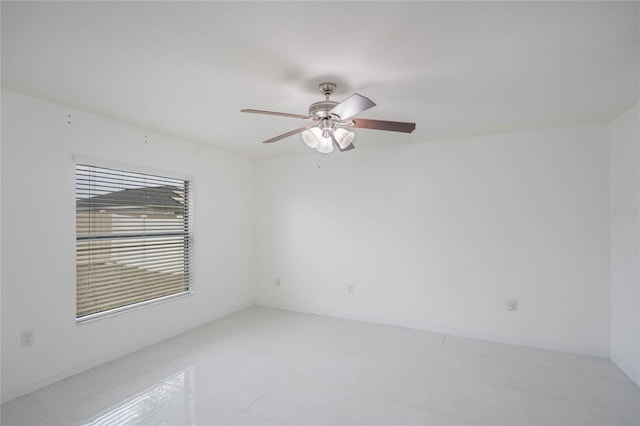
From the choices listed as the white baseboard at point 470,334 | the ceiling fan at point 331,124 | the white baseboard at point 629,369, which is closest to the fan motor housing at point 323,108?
the ceiling fan at point 331,124

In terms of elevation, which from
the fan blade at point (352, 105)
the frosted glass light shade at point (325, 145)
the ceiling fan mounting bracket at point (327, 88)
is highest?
the ceiling fan mounting bracket at point (327, 88)

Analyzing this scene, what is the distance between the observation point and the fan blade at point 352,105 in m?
1.78

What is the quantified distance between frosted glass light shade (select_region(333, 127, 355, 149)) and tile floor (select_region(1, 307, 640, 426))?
1995mm

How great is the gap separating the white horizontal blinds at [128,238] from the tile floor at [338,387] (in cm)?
63

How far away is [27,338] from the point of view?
96.7 inches

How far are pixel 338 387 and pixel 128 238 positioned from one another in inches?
99.5

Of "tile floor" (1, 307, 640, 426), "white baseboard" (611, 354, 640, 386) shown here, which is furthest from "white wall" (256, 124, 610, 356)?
"tile floor" (1, 307, 640, 426)

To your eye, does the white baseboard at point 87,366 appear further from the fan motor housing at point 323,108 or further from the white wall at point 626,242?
the white wall at point 626,242

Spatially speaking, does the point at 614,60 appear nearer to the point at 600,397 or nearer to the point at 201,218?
the point at 600,397

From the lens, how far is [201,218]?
4.06 metres

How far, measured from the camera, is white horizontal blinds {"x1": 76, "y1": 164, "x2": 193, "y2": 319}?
2.89 m

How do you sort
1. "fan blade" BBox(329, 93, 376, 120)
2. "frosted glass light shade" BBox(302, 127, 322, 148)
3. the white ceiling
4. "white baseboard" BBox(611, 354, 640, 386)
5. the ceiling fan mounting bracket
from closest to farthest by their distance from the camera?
the white ceiling < "fan blade" BBox(329, 93, 376, 120) < the ceiling fan mounting bracket < "frosted glass light shade" BBox(302, 127, 322, 148) < "white baseboard" BBox(611, 354, 640, 386)

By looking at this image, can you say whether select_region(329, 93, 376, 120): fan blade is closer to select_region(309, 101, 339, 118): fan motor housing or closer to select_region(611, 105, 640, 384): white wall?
select_region(309, 101, 339, 118): fan motor housing

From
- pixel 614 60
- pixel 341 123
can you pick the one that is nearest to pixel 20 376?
pixel 341 123
